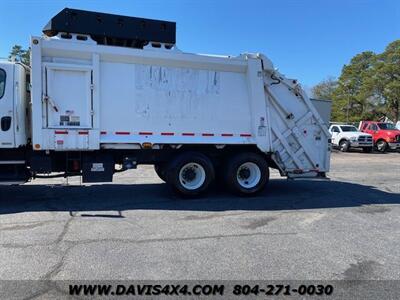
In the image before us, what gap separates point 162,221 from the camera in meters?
7.41

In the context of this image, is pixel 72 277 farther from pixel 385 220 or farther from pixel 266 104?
pixel 266 104

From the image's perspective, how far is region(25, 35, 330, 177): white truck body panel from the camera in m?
8.55

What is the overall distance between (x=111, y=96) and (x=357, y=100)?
53911 millimetres

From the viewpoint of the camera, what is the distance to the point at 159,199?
30.7ft

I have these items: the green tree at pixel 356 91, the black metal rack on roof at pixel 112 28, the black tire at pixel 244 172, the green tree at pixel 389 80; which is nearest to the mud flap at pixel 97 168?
the black metal rack on roof at pixel 112 28

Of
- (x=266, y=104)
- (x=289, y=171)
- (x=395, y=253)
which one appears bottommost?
(x=395, y=253)

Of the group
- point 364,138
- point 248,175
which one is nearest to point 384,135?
point 364,138

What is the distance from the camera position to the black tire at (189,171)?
9.27 m

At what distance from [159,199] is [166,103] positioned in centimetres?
207

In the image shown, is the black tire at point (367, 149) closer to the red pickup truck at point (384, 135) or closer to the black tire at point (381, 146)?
the black tire at point (381, 146)

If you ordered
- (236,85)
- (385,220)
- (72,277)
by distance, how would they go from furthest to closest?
1. (236,85)
2. (385,220)
3. (72,277)

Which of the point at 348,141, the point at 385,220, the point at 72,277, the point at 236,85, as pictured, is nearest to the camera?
the point at 72,277

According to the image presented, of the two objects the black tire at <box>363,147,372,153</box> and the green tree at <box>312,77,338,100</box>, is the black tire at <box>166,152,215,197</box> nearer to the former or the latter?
the black tire at <box>363,147,372,153</box>

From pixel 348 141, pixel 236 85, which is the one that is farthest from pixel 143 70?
pixel 348 141
